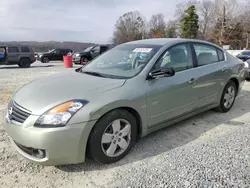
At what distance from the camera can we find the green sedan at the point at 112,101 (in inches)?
95.8

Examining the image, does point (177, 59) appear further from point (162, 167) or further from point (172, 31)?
point (172, 31)

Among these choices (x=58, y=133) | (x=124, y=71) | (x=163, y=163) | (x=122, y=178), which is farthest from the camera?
(x=124, y=71)

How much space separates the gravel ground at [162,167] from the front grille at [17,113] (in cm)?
62

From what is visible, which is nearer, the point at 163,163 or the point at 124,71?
the point at 163,163

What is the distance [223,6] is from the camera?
128ft

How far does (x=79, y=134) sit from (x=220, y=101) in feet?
10.2

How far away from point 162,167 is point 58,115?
134cm

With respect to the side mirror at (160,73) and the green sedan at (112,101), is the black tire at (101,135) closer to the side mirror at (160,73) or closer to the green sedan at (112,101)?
the green sedan at (112,101)

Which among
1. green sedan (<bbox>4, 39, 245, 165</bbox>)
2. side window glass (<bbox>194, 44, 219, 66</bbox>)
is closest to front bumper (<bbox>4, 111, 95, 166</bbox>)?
green sedan (<bbox>4, 39, 245, 165</bbox>)

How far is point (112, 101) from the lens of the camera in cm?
266

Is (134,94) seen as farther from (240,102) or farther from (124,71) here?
(240,102)

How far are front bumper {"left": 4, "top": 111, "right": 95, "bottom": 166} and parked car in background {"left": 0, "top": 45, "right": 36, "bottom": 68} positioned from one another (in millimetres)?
15387

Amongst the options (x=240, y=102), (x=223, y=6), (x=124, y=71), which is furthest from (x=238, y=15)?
(x=124, y=71)

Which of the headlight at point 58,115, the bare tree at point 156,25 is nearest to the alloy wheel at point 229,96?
the headlight at point 58,115
